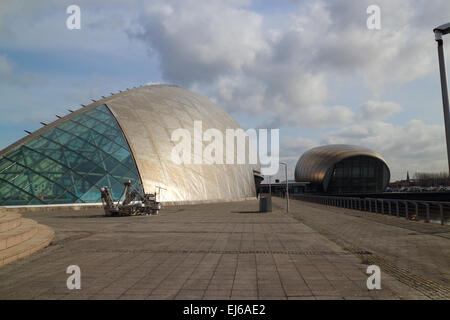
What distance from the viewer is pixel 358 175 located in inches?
2997

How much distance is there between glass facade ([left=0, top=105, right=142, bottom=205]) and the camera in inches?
987

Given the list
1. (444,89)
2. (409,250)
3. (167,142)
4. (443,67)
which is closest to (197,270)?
(409,250)

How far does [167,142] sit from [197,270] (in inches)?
1050

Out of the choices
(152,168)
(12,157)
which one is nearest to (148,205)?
(152,168)

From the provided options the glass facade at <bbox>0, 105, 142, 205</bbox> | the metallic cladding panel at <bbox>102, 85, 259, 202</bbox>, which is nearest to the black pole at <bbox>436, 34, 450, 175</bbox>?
the glass facade at <bbox>0, 105, 142, 205</bbox>

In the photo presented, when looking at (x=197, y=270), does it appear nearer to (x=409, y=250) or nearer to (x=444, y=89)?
(x=409, y=250)

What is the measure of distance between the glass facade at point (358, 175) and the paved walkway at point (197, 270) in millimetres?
69736

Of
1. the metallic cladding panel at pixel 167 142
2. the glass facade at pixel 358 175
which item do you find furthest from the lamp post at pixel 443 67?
the glass facade at pixel 358 175

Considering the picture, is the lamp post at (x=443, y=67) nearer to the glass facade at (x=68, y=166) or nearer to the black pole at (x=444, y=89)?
the black pole at (x=444, y=89)

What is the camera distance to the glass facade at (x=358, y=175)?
75812mm

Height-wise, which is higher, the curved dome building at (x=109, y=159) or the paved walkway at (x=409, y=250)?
the curved dome building at (x=109, y=159)

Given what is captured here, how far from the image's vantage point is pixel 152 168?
29797 millimetres
